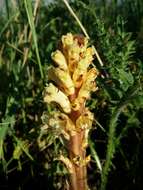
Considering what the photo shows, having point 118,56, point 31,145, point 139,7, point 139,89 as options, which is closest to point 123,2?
point 139,7

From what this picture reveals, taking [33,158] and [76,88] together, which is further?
[33,158]

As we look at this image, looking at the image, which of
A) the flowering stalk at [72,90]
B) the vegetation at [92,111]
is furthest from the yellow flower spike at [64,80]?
the vegetation at [92,111]

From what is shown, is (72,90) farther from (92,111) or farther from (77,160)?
(92,111)

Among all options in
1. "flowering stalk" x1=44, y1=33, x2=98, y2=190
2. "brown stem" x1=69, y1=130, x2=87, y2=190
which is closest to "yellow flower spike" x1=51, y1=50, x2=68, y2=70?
"flowering stalk" x1=44, y1=33, x2=98, y2=190

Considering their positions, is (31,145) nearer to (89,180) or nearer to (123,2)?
(89,180)

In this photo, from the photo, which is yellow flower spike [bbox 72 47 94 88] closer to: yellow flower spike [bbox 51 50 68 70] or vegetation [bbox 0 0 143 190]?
yellow flower spike [bbox 51 50 68 70]

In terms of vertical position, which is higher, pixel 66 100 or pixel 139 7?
pixel 139 7

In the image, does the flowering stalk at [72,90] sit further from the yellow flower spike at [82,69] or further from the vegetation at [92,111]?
the vegetation at [92,111]
